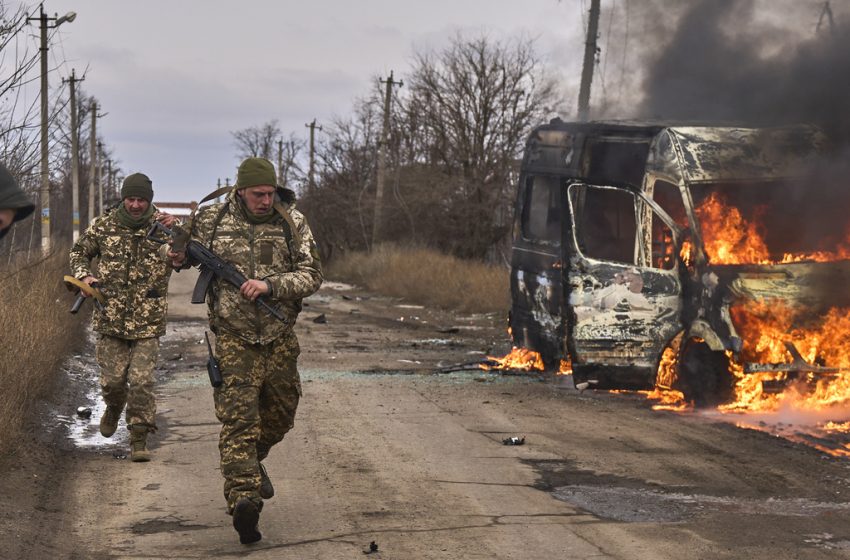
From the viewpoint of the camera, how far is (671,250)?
1109 centimetres

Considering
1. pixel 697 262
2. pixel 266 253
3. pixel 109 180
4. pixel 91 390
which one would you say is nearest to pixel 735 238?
pixel 697 262

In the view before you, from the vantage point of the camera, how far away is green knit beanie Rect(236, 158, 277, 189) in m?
6.55

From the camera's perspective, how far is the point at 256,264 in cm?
666

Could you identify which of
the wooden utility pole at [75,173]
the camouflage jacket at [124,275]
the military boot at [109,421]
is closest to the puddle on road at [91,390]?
the military boot at [109,421]

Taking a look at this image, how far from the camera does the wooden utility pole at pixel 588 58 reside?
23.1 meters

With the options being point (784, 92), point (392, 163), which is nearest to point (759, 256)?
point (784, 92)

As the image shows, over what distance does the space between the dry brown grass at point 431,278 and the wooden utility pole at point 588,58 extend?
3.63 m

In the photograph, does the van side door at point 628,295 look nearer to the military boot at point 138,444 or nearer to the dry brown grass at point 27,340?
the military boot at point 138,444

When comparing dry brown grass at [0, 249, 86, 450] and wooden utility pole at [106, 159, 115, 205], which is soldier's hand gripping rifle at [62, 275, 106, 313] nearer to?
dry brown grass at [0, 249, 86, 450]

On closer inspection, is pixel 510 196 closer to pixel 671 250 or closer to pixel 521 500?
pixel 671 250

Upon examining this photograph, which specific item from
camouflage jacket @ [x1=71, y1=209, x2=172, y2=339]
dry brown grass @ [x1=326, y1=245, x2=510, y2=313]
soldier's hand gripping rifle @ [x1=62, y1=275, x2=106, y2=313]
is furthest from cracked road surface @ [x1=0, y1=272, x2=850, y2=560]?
dry brown grass @ [x1=326, y1=245, x2=510, y2=313]

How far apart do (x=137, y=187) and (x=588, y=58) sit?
15.7 meters

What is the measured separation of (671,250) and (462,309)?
43.4ft

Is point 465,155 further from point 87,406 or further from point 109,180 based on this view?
point 109,180
